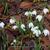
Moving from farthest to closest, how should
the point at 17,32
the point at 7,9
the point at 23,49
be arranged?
the point at 7,9
the point at 17,32
the point at 23,49

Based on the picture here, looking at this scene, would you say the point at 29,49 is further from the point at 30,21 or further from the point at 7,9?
the point at 7,9

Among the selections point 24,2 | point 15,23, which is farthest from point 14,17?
point 24,2

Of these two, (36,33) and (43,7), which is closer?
(36,33)

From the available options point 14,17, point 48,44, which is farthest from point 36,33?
point 14,17

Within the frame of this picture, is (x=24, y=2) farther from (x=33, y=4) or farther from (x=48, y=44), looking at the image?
(x=48, y=44)

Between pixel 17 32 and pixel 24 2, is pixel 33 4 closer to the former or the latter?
pixel 24 2

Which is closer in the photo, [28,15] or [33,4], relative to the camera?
[28,15]

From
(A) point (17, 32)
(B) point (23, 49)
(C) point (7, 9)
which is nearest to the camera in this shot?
(B) point (23, 49)
